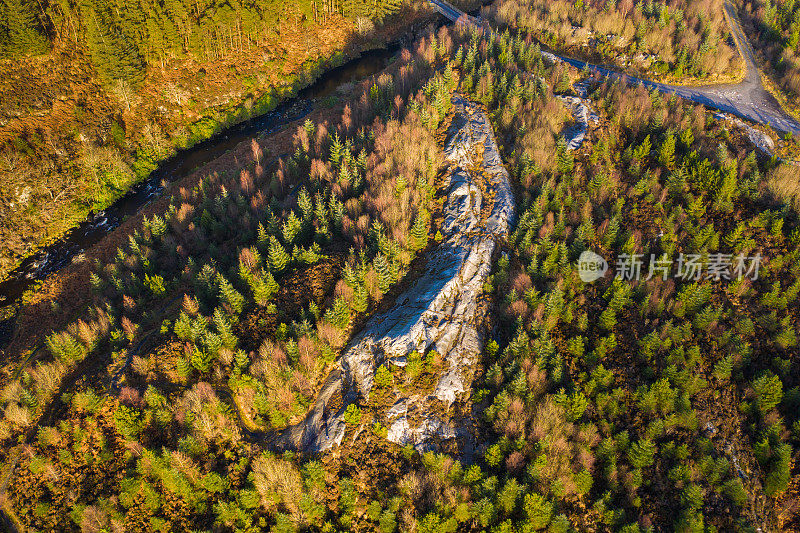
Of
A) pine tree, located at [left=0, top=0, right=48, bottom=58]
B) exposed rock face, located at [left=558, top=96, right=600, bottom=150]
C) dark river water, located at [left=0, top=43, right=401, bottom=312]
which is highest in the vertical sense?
pine tree, located at [left=0, top=0, right=48, bottom=58]

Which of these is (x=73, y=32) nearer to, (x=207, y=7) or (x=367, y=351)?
(x=207, y=7)

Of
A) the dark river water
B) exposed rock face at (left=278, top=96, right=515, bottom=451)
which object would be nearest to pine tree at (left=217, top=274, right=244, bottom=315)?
exposed rock face at (left=278, top=96, right=515, bottom=451)

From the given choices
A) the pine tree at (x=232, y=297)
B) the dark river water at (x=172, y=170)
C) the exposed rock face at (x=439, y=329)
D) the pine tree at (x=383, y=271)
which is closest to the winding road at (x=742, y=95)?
the exposed rock face at (x=439, y=329)

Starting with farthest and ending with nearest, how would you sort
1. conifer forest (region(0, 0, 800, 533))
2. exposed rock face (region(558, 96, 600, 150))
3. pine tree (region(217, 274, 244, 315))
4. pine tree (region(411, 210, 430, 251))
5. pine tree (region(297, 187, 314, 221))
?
exposed rock face (region(558, 96, 600, 150)) < pine tree (region(297, 187, 314, 221)) < pine tree (region(411, 210, 430, 251)) < pine tree (region(217, 274, 244, 315)) < conifer forest (region(0, 0, 800, 533))

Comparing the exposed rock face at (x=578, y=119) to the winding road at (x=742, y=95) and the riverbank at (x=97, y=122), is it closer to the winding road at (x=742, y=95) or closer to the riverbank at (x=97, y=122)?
the winding road at (x=742, y=95)

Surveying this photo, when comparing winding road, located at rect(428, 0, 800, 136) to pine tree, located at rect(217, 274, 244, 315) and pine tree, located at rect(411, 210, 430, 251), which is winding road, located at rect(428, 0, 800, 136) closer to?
pine tree, located at rect(411, 210, 430, 251)

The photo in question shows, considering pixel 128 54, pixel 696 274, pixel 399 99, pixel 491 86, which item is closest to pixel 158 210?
pixel 128 54

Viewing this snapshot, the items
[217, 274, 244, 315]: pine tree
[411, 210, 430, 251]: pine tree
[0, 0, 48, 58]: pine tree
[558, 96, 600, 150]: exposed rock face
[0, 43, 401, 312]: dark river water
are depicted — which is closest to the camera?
[217, 274, 244, 315]: pine tree
